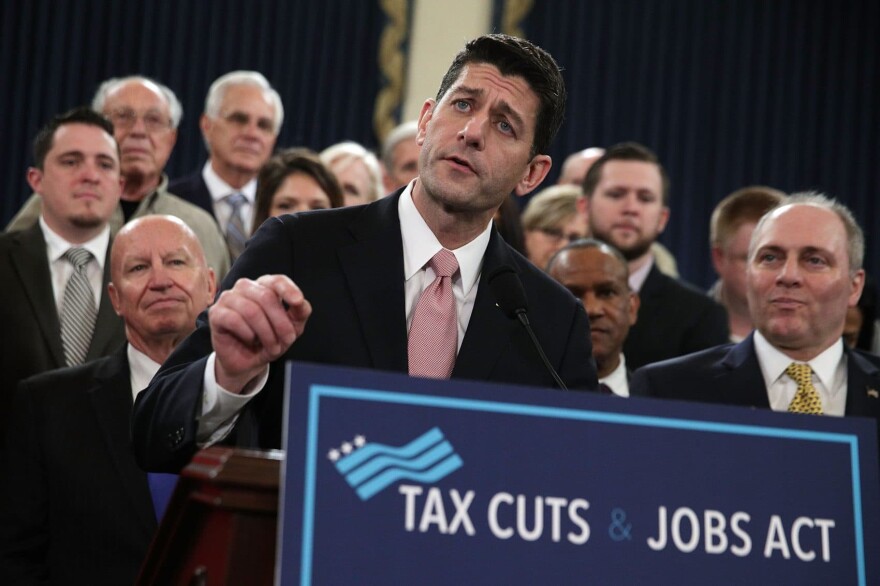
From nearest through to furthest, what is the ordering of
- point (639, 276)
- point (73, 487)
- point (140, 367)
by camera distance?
point (73, 487)
point (140, 367)
point (639, 276)

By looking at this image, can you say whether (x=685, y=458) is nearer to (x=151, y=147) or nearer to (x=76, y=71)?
(x=151, y=147)

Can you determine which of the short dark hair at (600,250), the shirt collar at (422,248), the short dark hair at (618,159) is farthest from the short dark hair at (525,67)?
the short dark hair at (618,159)

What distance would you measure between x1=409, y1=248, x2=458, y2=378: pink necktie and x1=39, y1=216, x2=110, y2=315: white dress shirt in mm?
1797

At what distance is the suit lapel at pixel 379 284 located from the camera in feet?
6.52

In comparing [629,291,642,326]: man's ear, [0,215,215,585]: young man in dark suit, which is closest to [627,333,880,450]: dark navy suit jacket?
[629,291,642,326]: man's ear

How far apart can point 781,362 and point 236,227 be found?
220 cm

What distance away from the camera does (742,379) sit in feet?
10.1

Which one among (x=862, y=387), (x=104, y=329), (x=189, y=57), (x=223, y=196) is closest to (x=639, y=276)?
(x=862, y=387)

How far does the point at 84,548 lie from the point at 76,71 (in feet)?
14.9

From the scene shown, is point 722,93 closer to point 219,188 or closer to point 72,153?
point 219,188

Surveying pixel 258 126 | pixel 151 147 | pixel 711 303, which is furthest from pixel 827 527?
pixel 258 126

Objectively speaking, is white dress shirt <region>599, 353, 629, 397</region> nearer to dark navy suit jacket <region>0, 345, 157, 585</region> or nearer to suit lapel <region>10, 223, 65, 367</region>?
dark navy suit jacket <region>0, 345, 157, 585</region>

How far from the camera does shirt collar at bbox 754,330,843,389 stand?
3117 mm

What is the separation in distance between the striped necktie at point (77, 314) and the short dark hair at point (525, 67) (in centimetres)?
169
